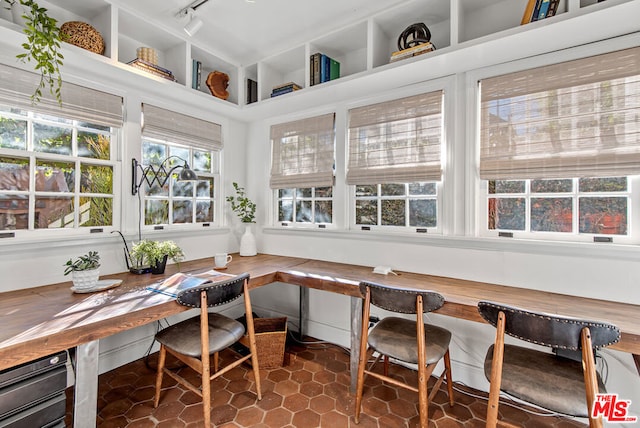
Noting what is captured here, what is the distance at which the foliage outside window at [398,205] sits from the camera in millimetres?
2375

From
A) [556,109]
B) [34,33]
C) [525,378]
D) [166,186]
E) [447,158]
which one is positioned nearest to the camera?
[525,378]

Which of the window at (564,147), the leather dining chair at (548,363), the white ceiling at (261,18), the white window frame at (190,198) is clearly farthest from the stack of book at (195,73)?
the leather dining chair at (548,363)

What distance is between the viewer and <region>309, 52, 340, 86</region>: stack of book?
246 centimetres

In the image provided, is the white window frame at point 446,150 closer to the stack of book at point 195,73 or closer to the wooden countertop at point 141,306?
the wooden countertop at point 141,306

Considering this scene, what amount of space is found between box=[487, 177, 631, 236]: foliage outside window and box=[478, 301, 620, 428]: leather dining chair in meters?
0.81

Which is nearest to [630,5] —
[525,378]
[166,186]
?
[525,378]

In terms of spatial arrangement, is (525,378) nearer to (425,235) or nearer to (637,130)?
(425,235)

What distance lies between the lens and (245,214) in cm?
333

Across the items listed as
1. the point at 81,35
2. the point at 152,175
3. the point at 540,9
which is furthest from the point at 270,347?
the point at 540,9

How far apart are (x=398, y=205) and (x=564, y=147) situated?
1.15 metres

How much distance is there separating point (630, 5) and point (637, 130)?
658mm

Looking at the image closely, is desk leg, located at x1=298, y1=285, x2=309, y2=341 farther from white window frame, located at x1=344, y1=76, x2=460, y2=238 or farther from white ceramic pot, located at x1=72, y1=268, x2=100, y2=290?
white ceramic pot, located at x1=72, y1=268, x2=100, y2=290

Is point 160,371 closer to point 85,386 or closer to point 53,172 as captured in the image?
point 85,386

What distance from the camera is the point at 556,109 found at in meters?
1.87
